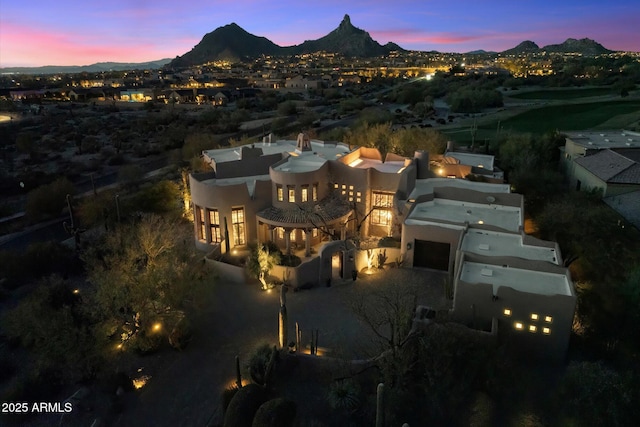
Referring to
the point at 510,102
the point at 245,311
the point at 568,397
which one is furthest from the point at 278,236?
the point at 510,102

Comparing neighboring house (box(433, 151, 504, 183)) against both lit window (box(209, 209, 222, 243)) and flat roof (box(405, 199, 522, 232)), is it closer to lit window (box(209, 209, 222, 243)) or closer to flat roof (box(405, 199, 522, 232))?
flat roof (box(405, 199, 522, 232))

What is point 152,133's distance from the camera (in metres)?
84.6

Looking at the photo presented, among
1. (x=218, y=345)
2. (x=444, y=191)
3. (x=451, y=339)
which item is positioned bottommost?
Answer: (x=218, y=345)

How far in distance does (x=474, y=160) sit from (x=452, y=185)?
1100 cm

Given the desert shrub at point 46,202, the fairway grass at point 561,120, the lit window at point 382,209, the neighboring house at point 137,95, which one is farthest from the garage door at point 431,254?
the neighboring house at point 137,95

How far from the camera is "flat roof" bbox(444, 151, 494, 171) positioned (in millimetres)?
39822

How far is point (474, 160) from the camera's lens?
137ft

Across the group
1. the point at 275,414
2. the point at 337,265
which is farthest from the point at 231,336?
the point at 337,265

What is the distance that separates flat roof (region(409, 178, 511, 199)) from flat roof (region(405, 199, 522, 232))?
1.82 metres

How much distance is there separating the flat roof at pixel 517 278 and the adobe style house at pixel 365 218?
5 centimetres

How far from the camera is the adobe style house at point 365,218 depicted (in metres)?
22.5

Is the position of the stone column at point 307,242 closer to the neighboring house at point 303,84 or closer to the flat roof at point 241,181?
the flat roof at point 241,181

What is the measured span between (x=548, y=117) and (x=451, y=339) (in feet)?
228

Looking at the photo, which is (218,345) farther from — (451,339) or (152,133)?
(152,133)
